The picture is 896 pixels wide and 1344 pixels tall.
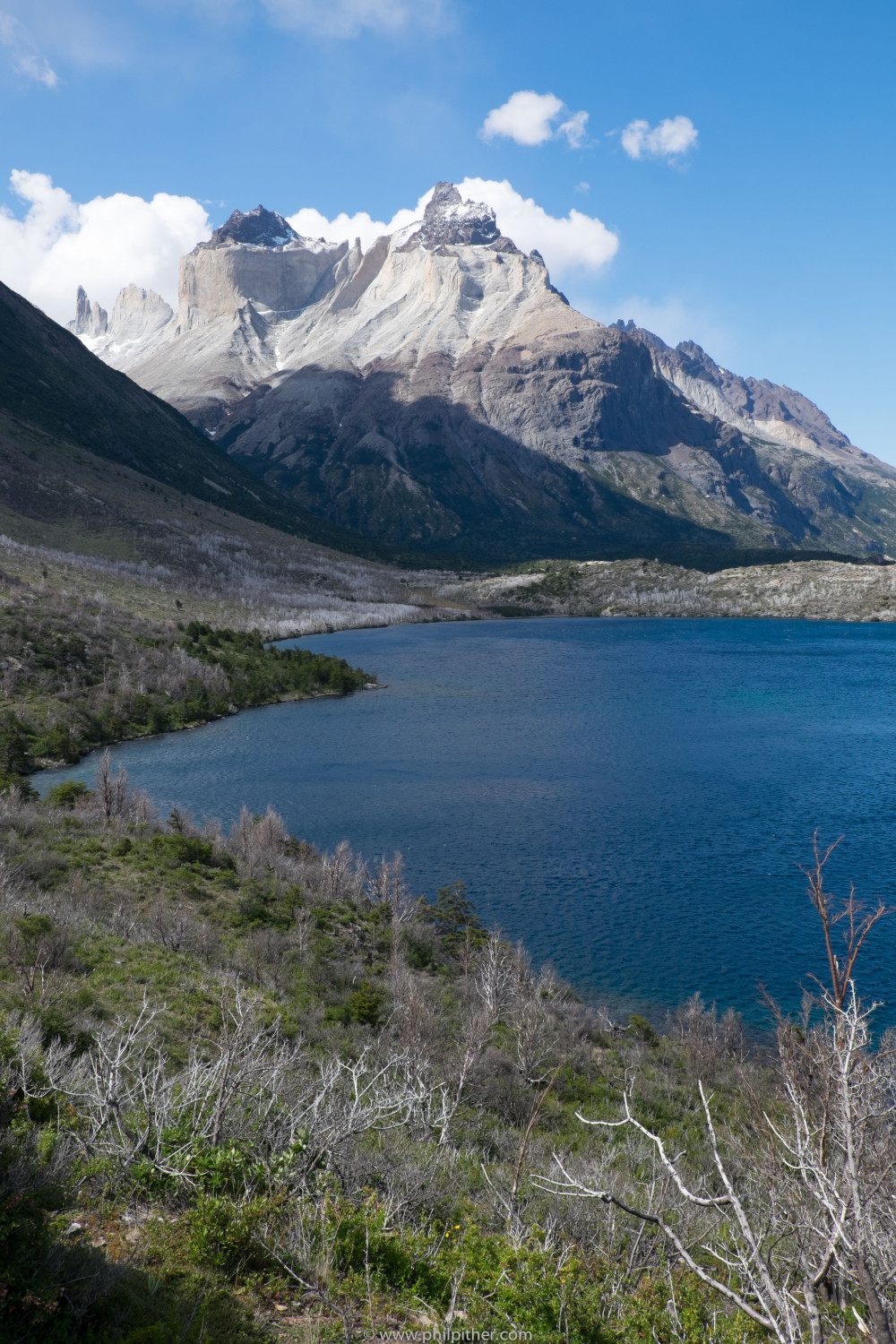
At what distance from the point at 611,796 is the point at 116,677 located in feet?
132

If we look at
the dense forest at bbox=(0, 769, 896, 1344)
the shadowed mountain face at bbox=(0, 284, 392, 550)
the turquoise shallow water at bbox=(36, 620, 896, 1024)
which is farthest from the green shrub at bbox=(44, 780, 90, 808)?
the shadowed mountain face at bbox=(0, 284, 392, 550)

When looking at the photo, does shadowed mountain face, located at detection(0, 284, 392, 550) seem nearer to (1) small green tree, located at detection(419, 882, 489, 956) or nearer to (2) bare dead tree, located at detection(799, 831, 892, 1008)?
(1) small green tree, located at detection(419, 882, 489, 956)

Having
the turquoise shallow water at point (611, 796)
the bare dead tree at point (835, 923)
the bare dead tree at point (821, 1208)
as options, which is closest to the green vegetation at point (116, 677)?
the turquoise shallow water at point (611, 796)

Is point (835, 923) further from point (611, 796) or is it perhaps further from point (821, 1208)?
point (611, 796)

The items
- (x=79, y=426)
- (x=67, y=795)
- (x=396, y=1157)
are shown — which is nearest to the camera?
(x=396, y=1157)

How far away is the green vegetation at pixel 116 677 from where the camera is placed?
50688mm

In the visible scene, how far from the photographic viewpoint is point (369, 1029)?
63.4ft

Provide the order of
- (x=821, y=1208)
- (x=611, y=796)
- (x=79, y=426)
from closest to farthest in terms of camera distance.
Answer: (x=821, y=1208), (x=611, y=796), (x=79, y=426)

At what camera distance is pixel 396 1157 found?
37.7 feet

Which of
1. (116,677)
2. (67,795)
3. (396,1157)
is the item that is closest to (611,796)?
(67,795)

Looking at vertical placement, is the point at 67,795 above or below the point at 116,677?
below

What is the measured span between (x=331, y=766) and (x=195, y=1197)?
4173 centimetres

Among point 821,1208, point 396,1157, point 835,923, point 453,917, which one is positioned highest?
point 835,923

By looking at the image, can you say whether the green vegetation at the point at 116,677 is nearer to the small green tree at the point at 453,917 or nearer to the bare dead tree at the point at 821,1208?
the small green tree at the point at 453,917
